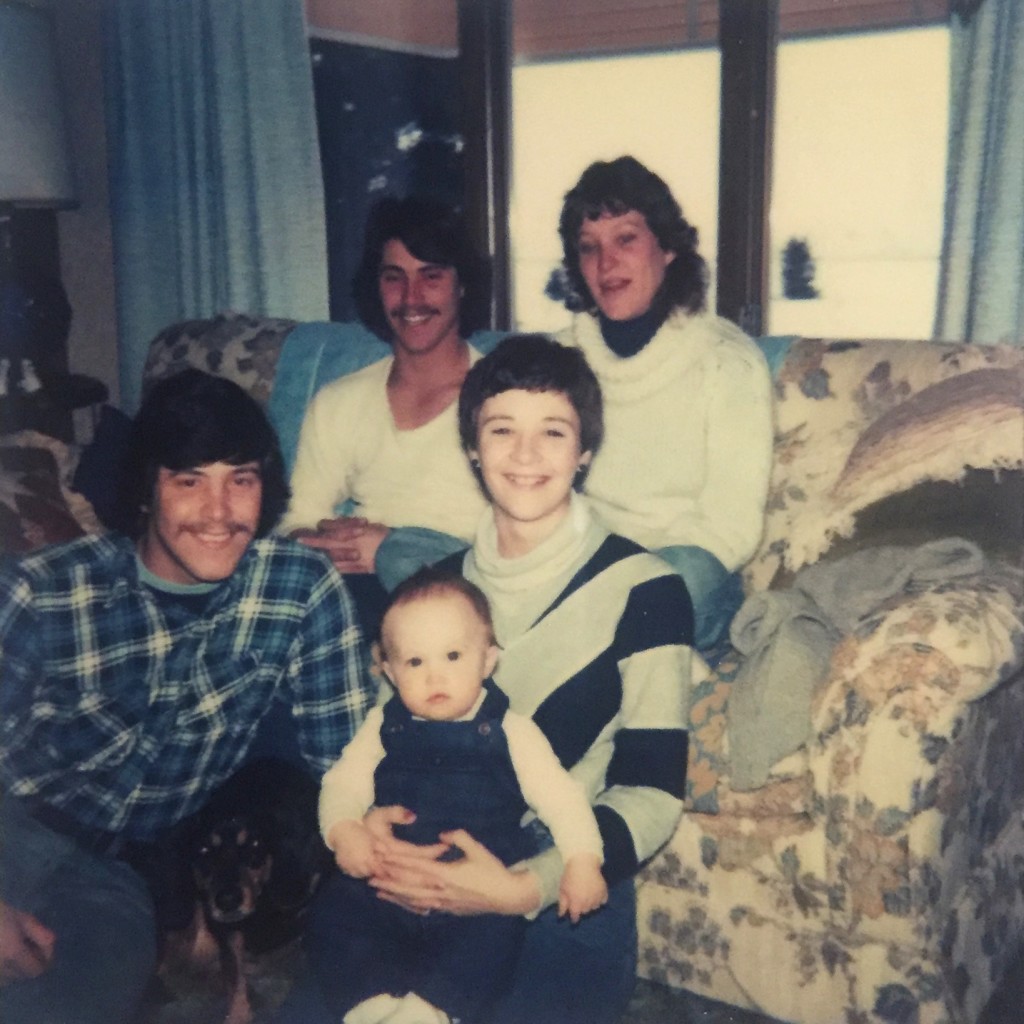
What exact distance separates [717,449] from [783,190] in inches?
42.5

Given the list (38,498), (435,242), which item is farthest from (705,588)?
Answer: (38,498)

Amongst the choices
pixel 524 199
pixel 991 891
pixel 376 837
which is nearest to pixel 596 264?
pixel 524 199

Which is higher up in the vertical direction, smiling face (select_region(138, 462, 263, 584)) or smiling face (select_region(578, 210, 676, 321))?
smiling face (select_region(578, 210, 676, 321))

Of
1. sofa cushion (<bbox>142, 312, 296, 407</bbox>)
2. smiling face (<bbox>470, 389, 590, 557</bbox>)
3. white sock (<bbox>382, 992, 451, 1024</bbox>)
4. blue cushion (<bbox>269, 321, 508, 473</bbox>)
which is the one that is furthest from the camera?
sofa cushion (<bbox>142, 312, 296, 407</bbox>)

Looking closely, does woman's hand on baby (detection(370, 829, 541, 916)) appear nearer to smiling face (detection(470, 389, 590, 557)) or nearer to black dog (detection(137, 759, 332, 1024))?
black dog (detection(137, 759, 332, 1024))

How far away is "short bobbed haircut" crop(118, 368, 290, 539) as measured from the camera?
1306 millimetres

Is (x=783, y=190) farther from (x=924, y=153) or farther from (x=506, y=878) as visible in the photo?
(x=506, y=878)

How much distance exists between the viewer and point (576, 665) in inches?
48.0

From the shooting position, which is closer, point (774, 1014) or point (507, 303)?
point (774, 1014)

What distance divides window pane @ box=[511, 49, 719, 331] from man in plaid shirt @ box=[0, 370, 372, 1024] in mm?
1064

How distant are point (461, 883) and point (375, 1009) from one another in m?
0.15

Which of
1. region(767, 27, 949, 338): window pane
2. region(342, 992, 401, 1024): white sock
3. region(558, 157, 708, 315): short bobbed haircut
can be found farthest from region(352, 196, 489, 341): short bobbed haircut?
region(342, 992, 401, 1024): white sock

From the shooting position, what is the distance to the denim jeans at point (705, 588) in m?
1.61

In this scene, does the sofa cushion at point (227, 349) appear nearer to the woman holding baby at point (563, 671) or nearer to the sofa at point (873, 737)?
the sofa at point (873, 737)
